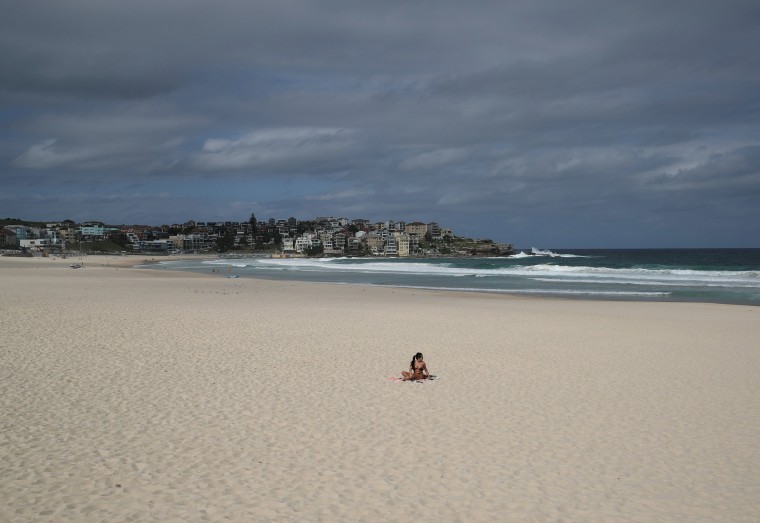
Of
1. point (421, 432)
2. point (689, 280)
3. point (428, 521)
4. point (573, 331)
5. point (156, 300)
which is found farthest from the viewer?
point (689, 280)

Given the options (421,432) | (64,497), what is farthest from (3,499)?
(421,432)

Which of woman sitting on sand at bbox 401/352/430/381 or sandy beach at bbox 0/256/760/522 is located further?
woman sitting on sand at bbox 401/352/430/381

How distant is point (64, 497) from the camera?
17.7 ft

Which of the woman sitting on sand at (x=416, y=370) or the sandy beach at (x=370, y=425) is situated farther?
the woman sitting on sand at (x=416, y=370)

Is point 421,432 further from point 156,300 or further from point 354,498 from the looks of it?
point 156,300

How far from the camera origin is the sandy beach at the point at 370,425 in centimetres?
550

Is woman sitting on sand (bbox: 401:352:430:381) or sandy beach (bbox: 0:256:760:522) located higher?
woman sitting on sand (bbox: 401:352:430:381)

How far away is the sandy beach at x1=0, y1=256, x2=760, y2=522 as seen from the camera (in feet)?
18.0

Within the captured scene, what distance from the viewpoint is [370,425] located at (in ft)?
25.6

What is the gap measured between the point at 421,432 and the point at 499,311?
1462cm

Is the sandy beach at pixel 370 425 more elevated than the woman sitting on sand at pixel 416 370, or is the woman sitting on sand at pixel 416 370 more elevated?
the woman sitting on sand at pixel 416 370

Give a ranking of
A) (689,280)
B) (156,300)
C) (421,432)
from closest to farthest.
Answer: (421,432)
(156,300)
(689,280)

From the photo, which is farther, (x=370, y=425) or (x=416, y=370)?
(x=416, y=370)

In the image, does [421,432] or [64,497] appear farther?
[421,432]
